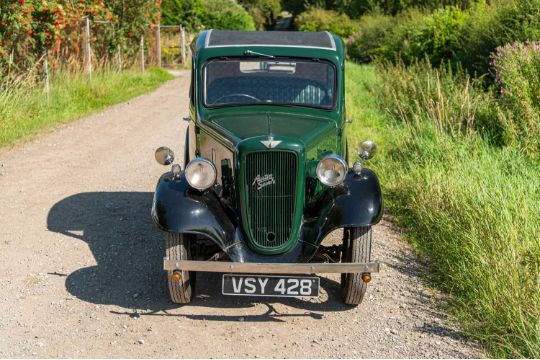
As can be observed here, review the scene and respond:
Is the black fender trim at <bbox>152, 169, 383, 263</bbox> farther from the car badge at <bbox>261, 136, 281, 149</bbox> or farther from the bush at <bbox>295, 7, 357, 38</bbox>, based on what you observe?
the bush at <bbox>295, 7, 357, 38</bbox>

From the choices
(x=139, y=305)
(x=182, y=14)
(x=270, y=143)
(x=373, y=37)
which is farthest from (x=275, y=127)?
(x=373, y=37)

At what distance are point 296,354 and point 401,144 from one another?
227 inches

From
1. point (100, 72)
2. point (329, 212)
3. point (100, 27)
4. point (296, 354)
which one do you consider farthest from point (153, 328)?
point (100, 27)

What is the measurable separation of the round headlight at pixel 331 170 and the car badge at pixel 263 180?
14.1 inches

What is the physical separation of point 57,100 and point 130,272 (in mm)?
9989

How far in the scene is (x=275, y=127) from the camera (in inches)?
231

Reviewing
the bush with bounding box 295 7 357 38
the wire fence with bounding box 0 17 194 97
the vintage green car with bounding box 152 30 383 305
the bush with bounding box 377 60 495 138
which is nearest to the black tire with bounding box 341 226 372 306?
the vintage green car with bounding box 152 30 383 305

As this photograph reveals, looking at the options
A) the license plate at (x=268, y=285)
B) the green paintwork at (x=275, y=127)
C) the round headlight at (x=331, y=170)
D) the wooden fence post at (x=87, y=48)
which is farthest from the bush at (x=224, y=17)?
the license plate at (x=268, y=285)

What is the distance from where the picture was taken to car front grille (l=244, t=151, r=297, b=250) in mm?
5406

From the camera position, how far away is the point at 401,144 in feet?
33.3

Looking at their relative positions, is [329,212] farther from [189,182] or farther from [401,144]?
[401,144]

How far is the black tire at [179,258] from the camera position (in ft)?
17.9

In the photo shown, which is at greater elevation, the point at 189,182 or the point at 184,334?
the point at 189,182

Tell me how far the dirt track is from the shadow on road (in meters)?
0.01
